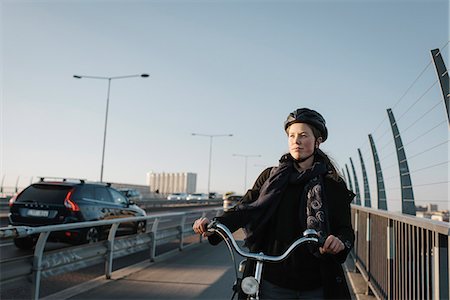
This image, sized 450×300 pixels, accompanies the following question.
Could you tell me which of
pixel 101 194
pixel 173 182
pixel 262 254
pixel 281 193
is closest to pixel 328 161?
pixel 281 193

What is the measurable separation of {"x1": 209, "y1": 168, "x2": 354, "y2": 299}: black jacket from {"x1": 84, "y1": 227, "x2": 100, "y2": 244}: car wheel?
730 cm

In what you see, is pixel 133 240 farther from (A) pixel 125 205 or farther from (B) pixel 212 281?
(A) pixel 125 205

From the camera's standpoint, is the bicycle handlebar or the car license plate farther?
the car license plate

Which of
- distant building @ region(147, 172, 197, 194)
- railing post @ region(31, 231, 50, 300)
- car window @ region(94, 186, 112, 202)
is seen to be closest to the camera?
railing post @ region(31, 231, 50, 300)

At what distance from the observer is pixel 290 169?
2.82 meters

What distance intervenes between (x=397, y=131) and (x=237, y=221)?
3361 mm

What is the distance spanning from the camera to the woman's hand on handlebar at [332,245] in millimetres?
2416

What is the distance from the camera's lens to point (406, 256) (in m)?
4.27

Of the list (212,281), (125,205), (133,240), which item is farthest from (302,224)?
(125,205)

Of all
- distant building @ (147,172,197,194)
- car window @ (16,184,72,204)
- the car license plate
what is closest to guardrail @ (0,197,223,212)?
car window @ (16,184,72,204)

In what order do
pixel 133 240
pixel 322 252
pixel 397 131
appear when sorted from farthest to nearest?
pixel 133 240 < pixel 397 131 < pixel 322 252

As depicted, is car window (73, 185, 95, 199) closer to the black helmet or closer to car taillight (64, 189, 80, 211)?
car taillight (64, 189, 80, 211)

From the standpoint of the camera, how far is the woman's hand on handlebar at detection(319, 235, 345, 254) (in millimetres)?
2416

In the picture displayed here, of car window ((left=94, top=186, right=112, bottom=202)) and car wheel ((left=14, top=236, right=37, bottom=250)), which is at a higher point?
car window ((left=94, top=186, right=112, bottom=202))
